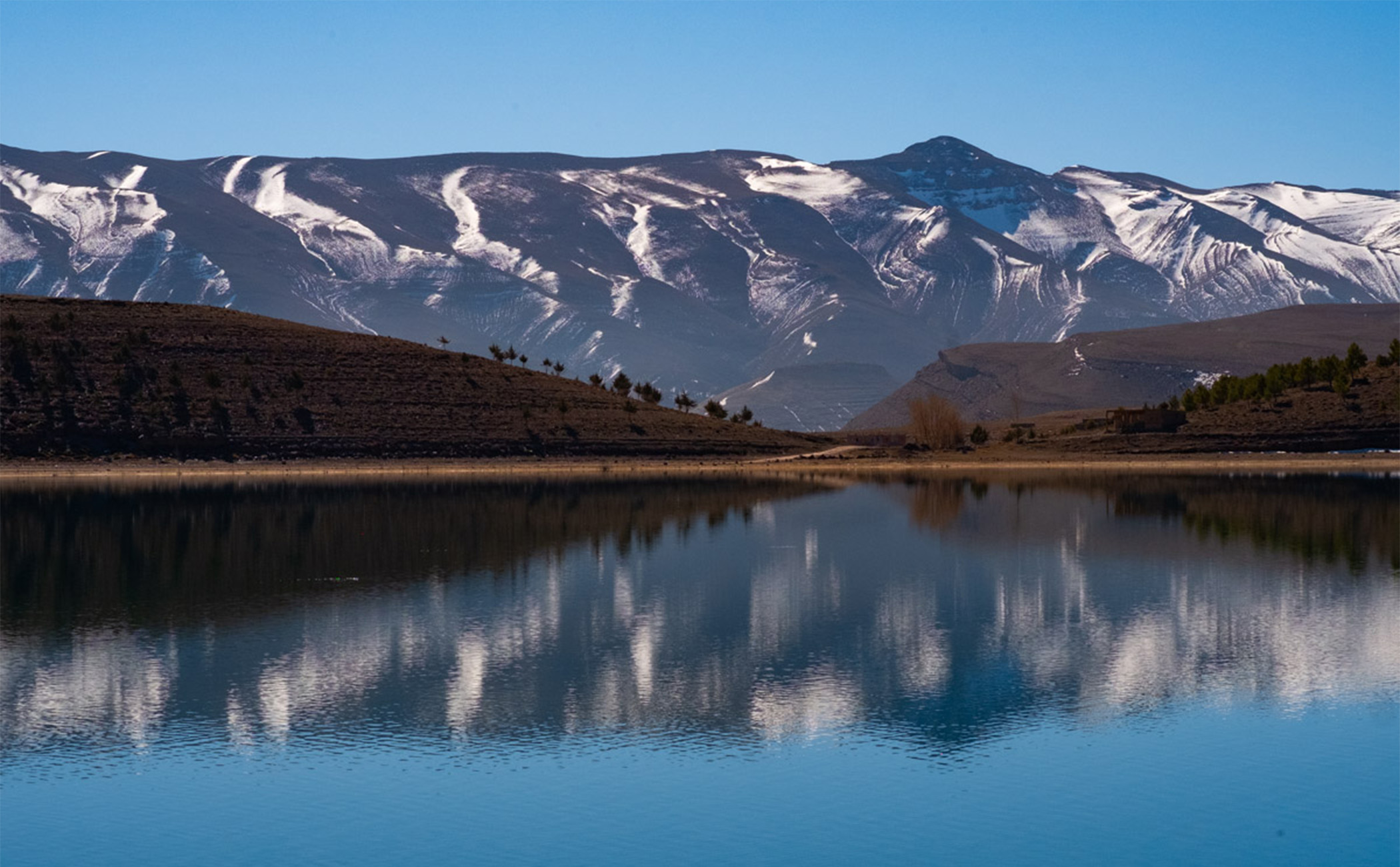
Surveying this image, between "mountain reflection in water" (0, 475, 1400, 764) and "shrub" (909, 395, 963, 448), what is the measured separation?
78.5 m

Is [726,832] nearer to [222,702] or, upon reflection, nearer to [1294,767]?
[1294,767]

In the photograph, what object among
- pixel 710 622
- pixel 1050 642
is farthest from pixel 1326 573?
pixel 710 622

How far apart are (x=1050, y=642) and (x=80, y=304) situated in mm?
131897

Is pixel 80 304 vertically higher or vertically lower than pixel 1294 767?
higher

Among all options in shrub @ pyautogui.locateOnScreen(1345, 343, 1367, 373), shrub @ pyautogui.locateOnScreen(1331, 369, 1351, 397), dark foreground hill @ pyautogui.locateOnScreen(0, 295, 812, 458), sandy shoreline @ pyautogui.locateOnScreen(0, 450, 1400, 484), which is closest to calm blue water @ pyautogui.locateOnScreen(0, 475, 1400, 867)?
sandy shoreline @ pyautogui.locateOnScreen(0, 450, 1400, 484)

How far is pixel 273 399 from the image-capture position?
13888cm

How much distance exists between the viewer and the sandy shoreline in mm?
123125

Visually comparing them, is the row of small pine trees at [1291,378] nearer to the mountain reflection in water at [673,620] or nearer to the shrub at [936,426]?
the shrub at [936,426]

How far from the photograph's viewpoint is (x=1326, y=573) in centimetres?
5366

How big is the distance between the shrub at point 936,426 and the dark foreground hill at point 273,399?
1306 cm

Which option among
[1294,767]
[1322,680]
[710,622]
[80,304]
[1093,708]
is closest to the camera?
[1294,767]

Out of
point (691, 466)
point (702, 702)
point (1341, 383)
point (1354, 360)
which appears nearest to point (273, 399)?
point (691, 466)

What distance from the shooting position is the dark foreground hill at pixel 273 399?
13112 centimetres

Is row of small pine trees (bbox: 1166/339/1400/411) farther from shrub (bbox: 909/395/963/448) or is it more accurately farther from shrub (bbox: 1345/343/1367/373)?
shrub (bbox: 909/395/963/448)
